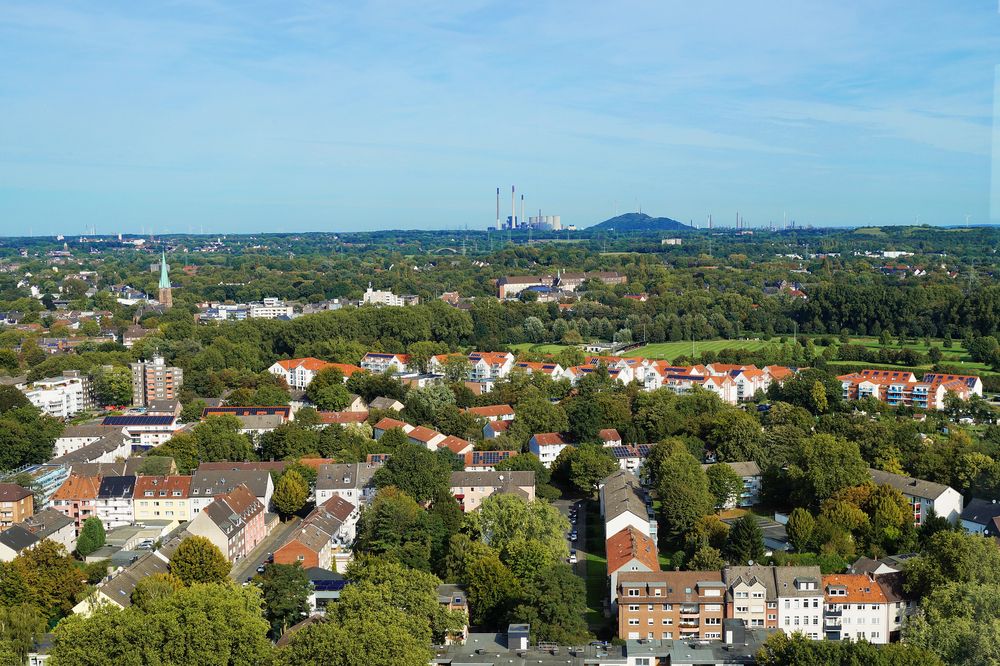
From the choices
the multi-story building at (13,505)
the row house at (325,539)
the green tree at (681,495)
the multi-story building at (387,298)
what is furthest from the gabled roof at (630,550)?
the multi-story building at (387,298)

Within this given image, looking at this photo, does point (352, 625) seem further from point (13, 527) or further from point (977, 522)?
point (977, 522)

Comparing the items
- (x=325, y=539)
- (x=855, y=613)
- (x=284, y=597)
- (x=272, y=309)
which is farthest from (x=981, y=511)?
(x=272, y=309)

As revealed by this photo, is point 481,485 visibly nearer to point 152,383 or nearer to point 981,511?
point 981,511

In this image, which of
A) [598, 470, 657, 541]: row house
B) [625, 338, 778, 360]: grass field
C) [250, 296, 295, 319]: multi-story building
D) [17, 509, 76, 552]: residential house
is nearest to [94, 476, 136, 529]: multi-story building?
[17, 509, 76, 552]: residential house

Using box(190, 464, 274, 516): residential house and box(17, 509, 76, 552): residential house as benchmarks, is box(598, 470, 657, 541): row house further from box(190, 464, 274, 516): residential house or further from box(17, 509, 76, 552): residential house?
box(17, 509, 76, 552): residential house

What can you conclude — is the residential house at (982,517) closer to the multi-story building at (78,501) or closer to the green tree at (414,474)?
the green tree at (414,474)

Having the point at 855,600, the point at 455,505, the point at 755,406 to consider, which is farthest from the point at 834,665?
the point at 755,406
